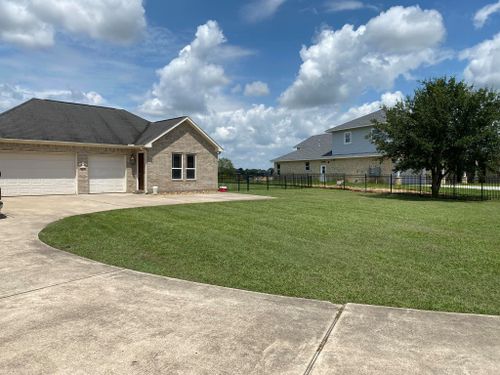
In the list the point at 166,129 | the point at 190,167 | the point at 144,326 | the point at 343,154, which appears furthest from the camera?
the point at 343,154

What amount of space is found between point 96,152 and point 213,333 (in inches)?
795

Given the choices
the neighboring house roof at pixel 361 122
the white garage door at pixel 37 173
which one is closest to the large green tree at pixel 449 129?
the neighboring house roof at pixel 361 122

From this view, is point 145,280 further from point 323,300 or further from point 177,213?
point 177,213

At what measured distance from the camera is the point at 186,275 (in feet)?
18.8

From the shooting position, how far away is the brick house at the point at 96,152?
774 inches

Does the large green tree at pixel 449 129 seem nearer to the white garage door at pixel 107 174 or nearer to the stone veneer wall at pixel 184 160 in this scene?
the stone veneer wall at pixel 184 160

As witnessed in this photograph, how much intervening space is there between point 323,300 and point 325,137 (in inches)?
1713

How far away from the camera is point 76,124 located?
22328mm

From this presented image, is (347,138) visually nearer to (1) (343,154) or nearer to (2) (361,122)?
(1) (343,154)

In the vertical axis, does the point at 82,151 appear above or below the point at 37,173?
above

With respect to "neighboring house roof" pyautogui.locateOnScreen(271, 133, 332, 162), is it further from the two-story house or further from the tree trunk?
the tree trunk

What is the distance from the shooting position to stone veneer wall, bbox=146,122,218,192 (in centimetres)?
2278

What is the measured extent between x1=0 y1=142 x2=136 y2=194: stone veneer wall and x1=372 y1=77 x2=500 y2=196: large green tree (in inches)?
599

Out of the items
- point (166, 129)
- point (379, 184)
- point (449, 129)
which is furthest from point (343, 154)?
point (166, 129)
